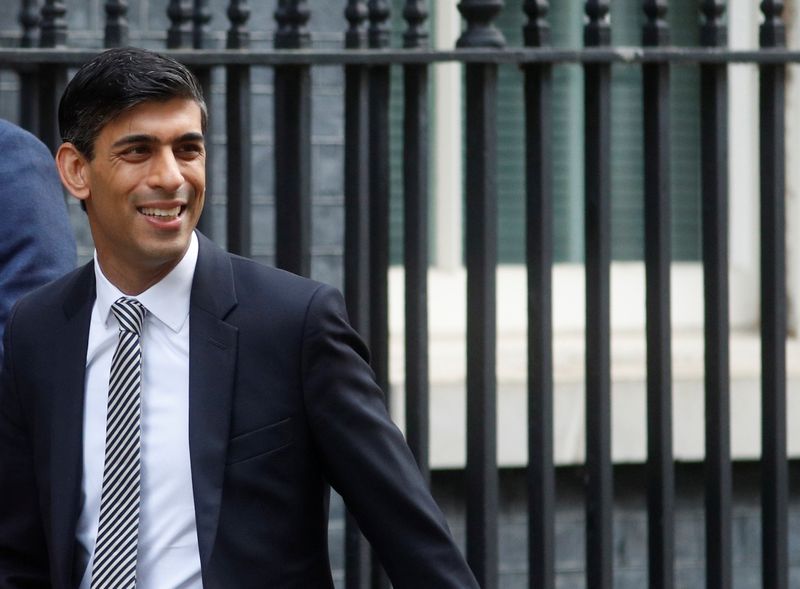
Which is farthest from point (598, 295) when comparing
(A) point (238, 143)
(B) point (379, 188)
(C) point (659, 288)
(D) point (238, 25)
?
(D) point (238, 25)

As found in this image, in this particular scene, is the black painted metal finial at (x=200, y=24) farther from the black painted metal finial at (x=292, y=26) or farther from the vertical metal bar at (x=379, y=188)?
the vertical metal bar at (x=379, y=188)

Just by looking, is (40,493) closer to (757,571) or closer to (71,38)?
(71,38)

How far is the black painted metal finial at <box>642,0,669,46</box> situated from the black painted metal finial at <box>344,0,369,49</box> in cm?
69

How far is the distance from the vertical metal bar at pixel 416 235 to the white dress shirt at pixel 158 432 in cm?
121

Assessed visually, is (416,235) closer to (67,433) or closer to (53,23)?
(53,23)

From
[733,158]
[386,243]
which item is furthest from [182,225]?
[733,158]

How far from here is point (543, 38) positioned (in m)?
3.61

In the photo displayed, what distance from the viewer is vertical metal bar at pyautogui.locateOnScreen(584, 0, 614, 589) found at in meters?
3.63

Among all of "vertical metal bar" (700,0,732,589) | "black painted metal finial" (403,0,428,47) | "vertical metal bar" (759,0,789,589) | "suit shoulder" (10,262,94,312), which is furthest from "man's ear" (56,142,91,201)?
"vertical metal bar" (759,0,789,589)

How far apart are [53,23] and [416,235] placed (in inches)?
39.7

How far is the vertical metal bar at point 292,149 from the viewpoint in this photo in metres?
3.58

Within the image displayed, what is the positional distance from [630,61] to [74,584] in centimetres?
195

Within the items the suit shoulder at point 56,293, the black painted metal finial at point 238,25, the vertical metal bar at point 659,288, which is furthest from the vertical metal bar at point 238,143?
the suit shoulder at point 56,293

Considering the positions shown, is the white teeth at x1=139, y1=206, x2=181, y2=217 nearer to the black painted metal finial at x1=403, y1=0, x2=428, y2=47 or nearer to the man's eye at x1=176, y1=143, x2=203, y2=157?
the man's eye at x1=176, y1=143, x2=203, y2=157
